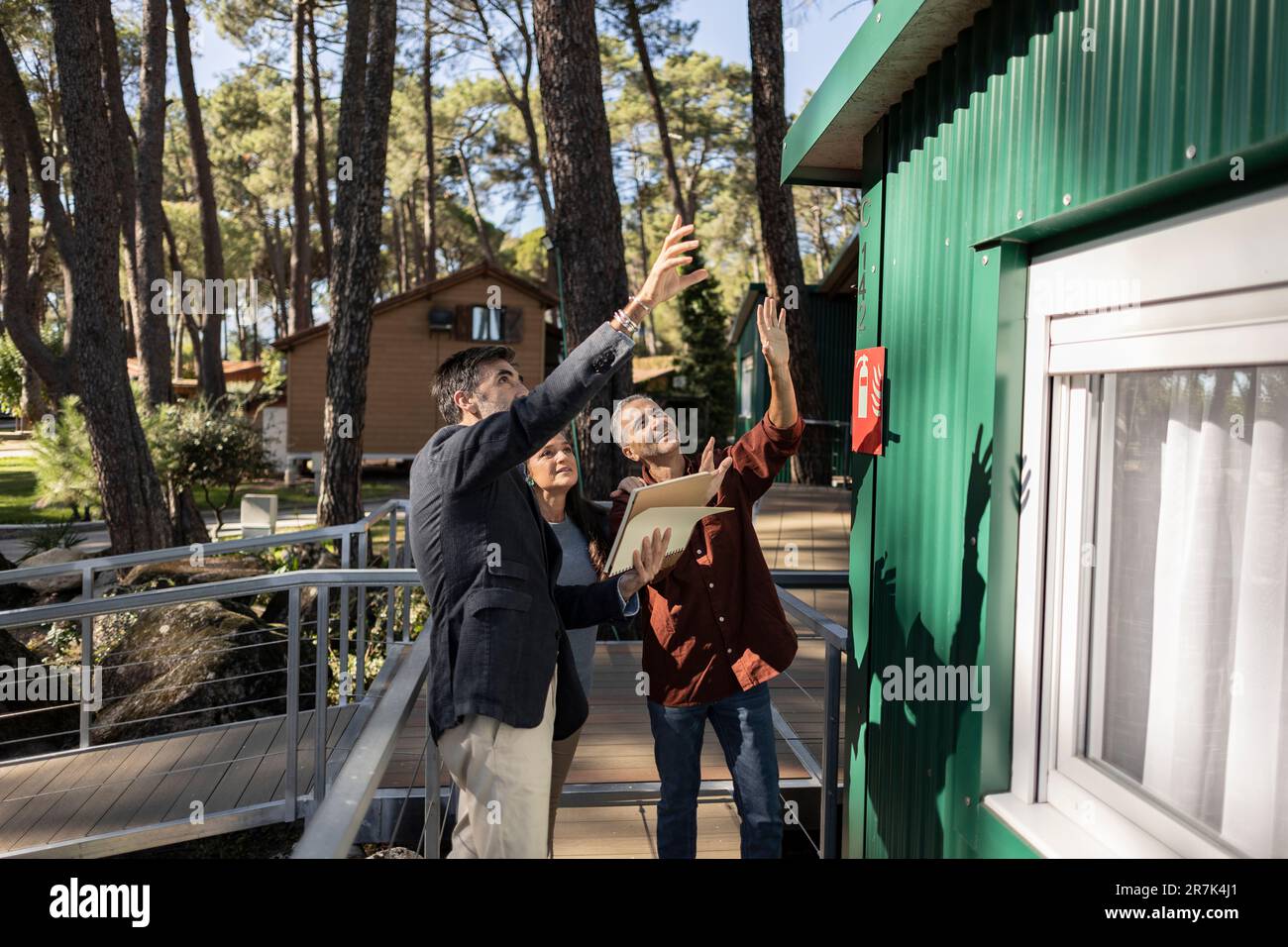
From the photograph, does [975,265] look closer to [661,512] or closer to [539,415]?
[661,512]

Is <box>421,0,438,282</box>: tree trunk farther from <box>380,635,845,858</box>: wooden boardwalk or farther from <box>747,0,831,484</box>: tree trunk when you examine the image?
<box>380,635,845,858</box>: wooden boardwalk

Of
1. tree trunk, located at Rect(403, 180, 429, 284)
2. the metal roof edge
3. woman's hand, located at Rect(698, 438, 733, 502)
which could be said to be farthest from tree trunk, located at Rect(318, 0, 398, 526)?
tree trunk, located at Rect(403, 180, 429, 284)

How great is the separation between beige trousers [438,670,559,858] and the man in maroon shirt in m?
0.75

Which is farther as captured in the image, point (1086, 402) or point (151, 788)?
point (151, 788)

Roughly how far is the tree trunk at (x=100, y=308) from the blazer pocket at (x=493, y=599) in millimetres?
9033

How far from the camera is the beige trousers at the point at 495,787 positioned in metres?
2.21

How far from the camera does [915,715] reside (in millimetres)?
2906

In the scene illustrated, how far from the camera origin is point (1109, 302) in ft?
6.84

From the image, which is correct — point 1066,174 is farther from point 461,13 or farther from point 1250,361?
point 461,13

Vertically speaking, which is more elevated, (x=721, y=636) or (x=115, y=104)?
(x=115, y=104)

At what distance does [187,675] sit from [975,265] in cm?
557

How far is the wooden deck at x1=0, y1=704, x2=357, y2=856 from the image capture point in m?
4.44

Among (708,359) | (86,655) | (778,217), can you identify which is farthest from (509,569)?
(708,359)
